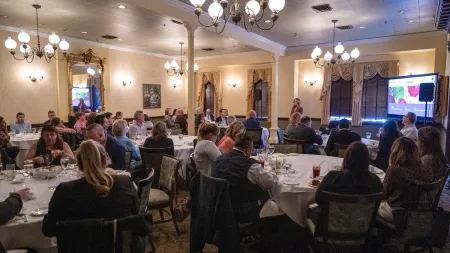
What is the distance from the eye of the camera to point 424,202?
2.69m

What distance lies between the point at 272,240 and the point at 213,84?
36.1 ft

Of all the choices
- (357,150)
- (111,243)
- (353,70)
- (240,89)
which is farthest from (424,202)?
(240,89)

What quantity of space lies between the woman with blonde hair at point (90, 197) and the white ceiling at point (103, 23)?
4.84 m

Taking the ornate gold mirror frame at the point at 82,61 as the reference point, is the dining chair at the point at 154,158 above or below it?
below

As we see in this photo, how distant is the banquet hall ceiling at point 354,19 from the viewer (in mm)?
6344

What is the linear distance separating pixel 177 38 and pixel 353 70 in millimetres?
6044

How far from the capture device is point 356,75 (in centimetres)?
1057

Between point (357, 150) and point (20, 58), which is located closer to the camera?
point (357, 150)

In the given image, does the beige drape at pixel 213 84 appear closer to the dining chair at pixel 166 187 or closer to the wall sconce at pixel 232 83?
the wall sconce at pixel 232 83

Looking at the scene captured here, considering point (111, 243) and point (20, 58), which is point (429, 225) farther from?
point (20, 58)

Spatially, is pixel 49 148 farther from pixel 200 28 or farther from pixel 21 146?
pixel 200 28

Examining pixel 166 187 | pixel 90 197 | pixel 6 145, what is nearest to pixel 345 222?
pixel 90 197

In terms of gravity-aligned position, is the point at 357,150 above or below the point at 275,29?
below

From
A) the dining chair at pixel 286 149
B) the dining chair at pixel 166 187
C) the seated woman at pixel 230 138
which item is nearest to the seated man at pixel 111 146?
the dining chair at pixel 166 187
